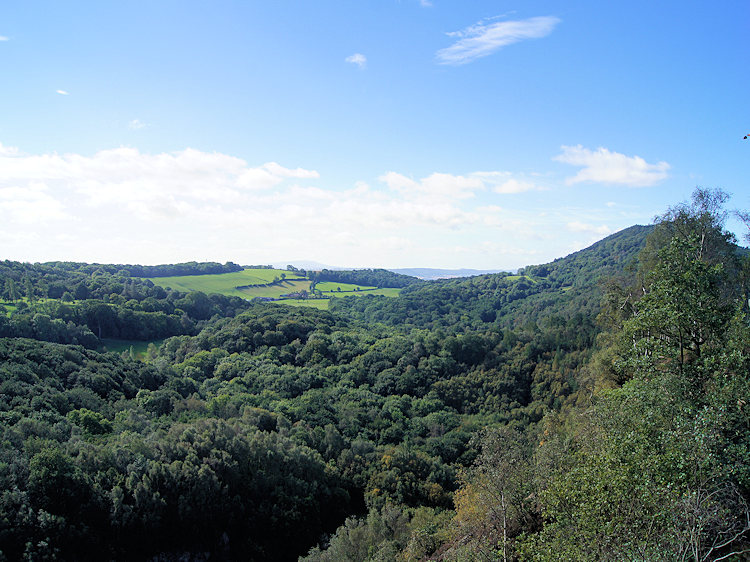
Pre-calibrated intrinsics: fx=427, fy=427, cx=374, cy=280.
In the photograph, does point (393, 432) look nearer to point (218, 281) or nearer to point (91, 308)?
point (91, 308)

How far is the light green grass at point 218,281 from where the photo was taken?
12328 centimetres

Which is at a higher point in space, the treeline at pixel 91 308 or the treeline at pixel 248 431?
the treeline at pixel 91 308

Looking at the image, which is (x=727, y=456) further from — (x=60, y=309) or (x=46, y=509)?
(x=60, y=309)

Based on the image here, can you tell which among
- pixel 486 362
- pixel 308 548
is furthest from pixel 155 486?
pixel 486 362

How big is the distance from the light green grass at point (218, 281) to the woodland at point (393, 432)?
3723 centimetres

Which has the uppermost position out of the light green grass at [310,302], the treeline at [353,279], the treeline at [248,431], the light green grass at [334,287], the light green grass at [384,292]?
the treeline at [353,279]

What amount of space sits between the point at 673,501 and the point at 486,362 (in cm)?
6094

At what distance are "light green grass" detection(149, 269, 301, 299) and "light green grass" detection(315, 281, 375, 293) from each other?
728 inches

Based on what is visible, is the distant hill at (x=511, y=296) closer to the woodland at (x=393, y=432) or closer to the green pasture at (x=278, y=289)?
the green pasture at (x=278, y=289)

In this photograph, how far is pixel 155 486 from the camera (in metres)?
27.3

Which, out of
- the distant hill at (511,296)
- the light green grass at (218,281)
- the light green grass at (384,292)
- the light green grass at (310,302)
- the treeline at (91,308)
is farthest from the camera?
the light green grass at (384,292)

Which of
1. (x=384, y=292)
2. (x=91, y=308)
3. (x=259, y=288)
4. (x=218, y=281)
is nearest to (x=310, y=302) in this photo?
(x=259, y=288)

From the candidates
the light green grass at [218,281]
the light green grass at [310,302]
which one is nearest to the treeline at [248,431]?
the light green grass at [310,302]

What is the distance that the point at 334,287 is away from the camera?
16575 centimetres
